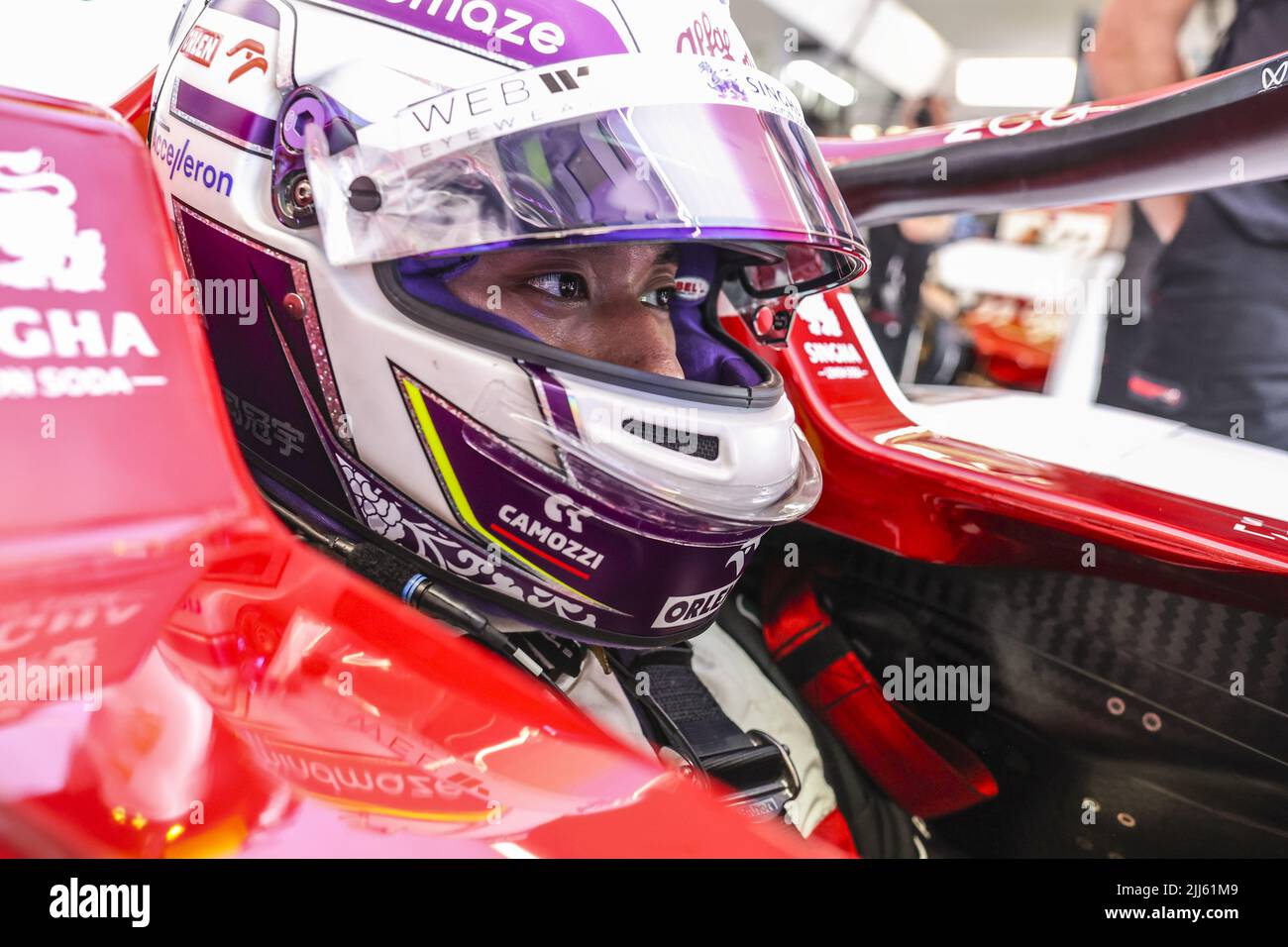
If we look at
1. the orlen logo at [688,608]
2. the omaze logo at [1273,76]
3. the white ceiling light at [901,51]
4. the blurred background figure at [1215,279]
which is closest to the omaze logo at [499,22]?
the orlen logo at [688,608]

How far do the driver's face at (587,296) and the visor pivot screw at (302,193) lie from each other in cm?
11

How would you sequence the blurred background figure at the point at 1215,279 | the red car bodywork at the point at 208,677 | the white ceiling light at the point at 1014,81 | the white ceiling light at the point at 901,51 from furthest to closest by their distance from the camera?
the white ceiling light at the point at 1014,81
the white ceiling light at the point at 901,51
the blurred background figure at the point at 1215,279
the red car bodywork at the point at 208,677

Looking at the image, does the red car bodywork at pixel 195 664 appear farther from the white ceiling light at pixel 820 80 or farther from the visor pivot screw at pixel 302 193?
the white ceiling light at pixel 820 80

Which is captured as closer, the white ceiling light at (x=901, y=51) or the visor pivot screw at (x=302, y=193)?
the visor pivot screw at (x=302, y=193)

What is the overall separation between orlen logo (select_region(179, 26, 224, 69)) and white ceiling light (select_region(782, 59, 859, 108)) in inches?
192

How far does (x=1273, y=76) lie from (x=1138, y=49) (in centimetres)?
94

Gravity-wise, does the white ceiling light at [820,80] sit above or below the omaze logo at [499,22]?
above

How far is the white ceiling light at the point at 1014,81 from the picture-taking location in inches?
314

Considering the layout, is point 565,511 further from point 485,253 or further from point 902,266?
point 902,266

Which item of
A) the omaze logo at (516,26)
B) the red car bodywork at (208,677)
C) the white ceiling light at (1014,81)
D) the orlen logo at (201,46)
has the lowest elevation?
the red car bodywork at (208,677)

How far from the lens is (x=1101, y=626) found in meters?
0.88

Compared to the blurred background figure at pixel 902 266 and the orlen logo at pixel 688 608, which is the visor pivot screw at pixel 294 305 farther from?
the blurred background figure at pixel 902 266

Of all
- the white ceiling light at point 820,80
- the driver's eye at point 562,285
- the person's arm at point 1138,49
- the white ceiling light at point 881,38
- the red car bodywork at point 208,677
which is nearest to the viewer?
the red car bodywork at point 208,677
